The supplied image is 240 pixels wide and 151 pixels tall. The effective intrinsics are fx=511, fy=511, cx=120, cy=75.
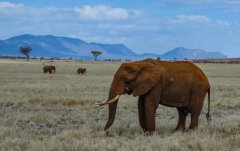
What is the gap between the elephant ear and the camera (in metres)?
10.9

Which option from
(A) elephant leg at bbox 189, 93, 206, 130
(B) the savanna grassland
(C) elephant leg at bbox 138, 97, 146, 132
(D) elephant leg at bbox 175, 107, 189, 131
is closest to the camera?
(B) the savanna grassland

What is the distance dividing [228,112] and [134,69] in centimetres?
770

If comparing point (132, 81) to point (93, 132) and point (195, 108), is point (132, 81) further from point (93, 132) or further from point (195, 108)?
point (195, 108)

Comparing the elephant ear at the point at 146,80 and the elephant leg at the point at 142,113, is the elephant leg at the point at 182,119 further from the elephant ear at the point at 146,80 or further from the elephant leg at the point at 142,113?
the elephant ear at the point at 146,80

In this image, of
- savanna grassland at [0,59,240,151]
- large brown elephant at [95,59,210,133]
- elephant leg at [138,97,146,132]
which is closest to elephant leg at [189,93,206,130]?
large brown elephant at [95,59,210,133]

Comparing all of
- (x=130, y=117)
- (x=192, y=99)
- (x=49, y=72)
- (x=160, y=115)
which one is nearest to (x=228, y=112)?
(x=160, y=115)

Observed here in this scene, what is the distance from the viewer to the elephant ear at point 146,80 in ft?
35.7

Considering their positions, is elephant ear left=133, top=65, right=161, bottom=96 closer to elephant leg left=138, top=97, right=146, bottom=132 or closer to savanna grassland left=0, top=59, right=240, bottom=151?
elephant leg left=138, top=97, right=146, bottom=132

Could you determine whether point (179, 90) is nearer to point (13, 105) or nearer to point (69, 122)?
point (69, 122)

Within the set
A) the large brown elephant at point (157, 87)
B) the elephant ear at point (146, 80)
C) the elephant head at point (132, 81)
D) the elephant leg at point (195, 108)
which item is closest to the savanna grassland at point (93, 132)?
the elephant leg at point (195, 108)

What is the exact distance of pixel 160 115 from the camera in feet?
54.7

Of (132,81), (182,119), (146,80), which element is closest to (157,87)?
(146,80)

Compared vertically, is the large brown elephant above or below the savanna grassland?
above

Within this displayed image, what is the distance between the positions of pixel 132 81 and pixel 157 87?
555 millimetres
